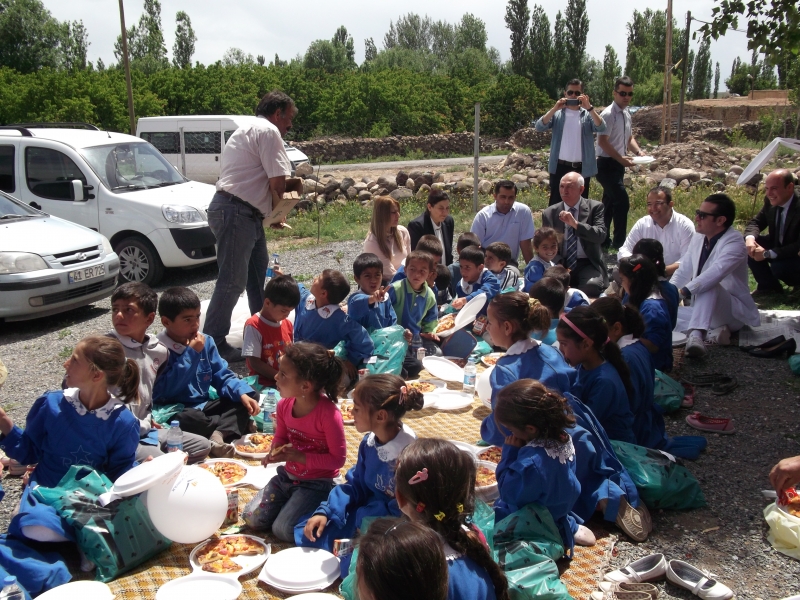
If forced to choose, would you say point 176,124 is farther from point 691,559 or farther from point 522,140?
point 522,140

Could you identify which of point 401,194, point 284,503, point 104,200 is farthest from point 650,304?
point 401,194

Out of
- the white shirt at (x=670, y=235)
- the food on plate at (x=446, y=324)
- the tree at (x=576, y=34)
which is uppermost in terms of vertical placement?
the tree at (x=576, y=34)

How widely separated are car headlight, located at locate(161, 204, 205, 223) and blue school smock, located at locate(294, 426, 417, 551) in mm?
6449

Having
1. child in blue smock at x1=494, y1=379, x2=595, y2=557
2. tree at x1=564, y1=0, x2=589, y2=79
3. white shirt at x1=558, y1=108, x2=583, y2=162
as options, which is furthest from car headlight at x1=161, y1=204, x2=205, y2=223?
tree at x1=564, y1=0, x2=589, y2=79

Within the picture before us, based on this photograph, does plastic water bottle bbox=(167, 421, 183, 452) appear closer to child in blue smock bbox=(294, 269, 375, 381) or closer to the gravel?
the gravel

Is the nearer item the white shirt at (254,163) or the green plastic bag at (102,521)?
the green plastic bag at (102,521)

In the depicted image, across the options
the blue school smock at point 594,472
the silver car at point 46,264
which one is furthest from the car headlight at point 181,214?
the blue school smock at point 594,472

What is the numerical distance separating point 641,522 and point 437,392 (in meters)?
2.16

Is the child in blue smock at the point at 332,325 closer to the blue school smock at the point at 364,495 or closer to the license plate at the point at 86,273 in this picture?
the blue school smock at the point at 364,495

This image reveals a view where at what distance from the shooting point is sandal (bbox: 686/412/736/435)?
4645 millimetres

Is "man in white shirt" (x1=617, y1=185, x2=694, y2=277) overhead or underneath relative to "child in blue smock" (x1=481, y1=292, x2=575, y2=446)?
overhead

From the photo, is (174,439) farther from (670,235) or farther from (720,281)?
(670,235)

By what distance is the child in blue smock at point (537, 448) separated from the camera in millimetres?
2994

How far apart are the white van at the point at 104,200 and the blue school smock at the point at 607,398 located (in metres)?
6.39
